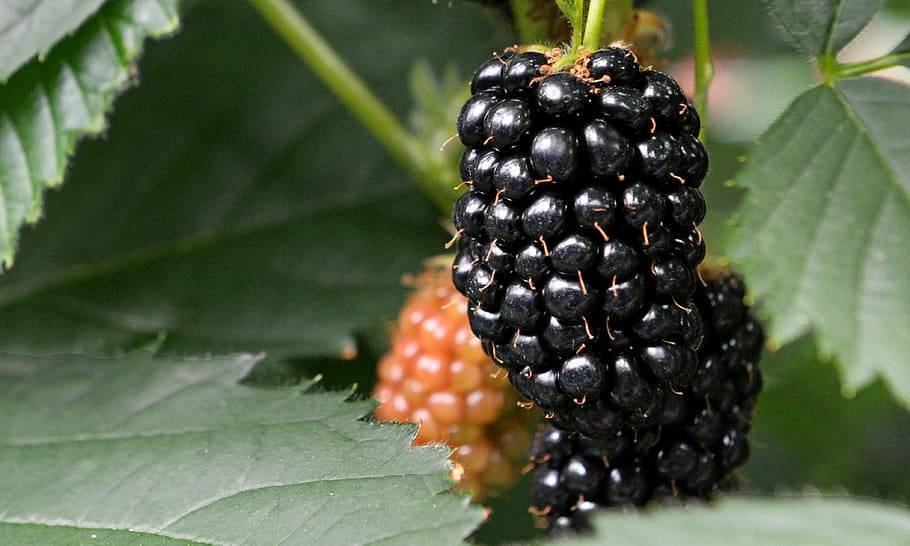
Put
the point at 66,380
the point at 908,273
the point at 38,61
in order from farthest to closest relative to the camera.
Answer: the point at 66,380
the point at 38,61
the point at 908,273

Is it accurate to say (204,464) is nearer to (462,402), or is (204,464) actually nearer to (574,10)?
(462,402)

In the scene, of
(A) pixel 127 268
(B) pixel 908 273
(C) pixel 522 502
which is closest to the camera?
(B) pixel 908 273

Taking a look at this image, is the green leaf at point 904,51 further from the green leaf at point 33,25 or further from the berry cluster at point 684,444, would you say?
the green leaf at point 33,25

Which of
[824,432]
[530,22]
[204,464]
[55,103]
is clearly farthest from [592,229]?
[824,432]

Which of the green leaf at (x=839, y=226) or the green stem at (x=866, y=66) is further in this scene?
the green stem at (x=866, y=66)

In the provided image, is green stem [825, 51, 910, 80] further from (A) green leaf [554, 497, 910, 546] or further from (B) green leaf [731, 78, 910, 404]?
(A) green leaf [554, 497, 910, 546]

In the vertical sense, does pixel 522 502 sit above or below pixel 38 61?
below

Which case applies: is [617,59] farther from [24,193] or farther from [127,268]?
[127,268]

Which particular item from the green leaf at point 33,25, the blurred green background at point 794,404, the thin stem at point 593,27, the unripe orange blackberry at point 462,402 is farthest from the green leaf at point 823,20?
the green leaf at point 33,25

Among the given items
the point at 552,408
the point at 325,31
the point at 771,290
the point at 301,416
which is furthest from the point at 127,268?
the point at 771,290
